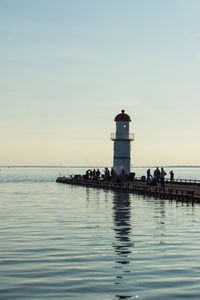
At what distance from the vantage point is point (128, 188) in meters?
63.9

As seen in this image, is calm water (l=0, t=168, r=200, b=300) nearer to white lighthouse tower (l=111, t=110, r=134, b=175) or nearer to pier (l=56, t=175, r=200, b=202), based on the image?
pier (l=56, t=175, r=200, b=202)

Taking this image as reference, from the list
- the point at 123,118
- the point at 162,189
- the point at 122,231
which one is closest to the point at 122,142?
the point at 123,118

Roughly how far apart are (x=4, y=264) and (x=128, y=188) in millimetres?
45534

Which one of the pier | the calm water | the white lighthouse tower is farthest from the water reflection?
the white lighthouse tower

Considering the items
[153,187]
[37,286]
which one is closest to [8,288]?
[37,286]

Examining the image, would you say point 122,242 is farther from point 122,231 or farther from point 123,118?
point 123,118

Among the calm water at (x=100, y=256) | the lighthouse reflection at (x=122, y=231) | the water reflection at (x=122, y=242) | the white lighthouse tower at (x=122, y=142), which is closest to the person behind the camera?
the calm water at (x=100, y=256)

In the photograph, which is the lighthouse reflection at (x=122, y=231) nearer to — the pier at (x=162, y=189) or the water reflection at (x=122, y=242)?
the water reflection at (x=122, y=242)

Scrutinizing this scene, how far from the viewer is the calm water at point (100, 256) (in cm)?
1526

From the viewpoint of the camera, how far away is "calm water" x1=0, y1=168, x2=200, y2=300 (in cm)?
1526

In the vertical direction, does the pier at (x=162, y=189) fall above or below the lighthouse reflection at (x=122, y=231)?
above

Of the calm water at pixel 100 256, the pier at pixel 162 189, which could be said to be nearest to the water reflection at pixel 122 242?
the calm water at pixel 100 256

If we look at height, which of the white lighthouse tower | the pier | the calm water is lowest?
the calm water

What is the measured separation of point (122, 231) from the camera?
28297 millimetres
